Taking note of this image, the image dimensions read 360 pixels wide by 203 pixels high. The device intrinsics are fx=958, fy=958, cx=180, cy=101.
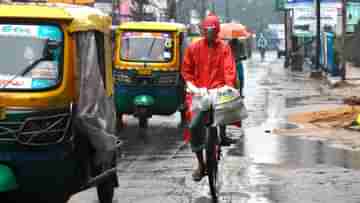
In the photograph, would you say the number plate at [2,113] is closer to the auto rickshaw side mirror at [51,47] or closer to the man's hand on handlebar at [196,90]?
the auto rickshaw side mirror at [51,47]

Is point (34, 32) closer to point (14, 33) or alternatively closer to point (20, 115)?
point (14, 33)

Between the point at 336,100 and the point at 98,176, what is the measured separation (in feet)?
55.6

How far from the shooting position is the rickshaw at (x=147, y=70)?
59.2 ft

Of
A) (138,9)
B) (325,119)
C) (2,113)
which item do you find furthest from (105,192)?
(138,9)

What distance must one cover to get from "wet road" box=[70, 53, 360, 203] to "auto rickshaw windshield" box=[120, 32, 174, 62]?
4.51 feet

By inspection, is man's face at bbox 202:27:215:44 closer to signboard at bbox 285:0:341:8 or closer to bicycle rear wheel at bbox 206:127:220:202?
bicycle rear wheel at bbox 206:127:220:202

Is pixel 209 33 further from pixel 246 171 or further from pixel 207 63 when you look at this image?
pixel 246 171

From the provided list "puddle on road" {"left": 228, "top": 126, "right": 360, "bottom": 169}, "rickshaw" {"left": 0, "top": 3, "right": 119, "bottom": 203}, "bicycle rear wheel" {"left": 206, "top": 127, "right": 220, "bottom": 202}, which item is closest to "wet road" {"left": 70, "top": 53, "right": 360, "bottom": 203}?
"puddle on road" {"left": 228, "top": 126, "right": 360, "bottom": 169}

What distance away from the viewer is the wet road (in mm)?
10070

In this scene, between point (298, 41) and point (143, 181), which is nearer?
point (143, 181)

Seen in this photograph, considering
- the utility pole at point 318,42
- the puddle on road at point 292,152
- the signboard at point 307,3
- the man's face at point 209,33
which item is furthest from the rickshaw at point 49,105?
the signboard at point 307,3

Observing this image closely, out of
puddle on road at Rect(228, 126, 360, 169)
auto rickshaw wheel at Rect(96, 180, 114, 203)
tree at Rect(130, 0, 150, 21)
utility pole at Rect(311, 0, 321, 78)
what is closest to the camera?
auto rickshaw wheel at Rect(96, 180, 114, 203)

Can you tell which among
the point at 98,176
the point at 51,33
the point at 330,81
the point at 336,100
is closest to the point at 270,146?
the point at 98,176

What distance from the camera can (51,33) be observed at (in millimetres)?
7578
